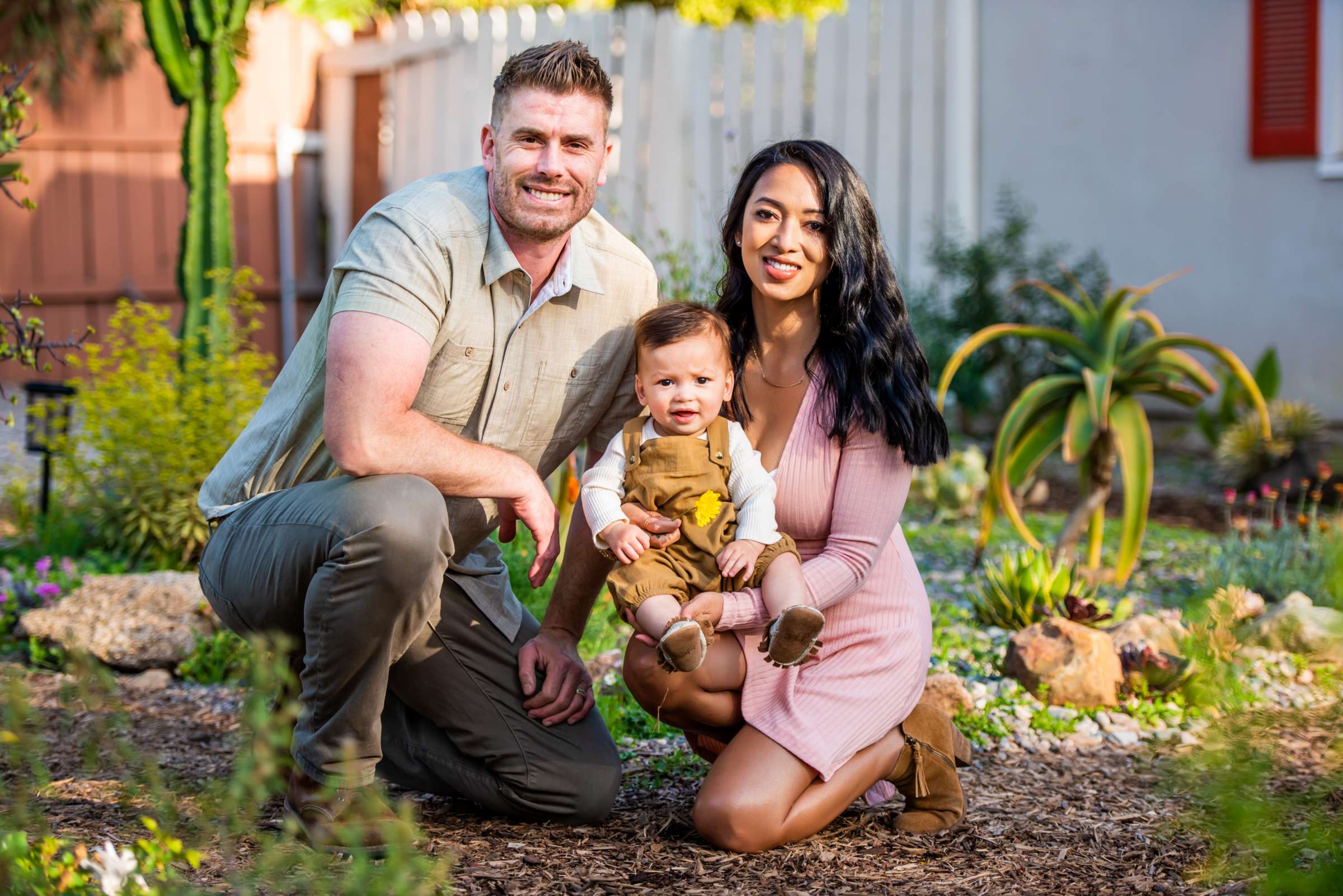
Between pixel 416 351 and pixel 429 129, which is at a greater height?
pixel 429 129

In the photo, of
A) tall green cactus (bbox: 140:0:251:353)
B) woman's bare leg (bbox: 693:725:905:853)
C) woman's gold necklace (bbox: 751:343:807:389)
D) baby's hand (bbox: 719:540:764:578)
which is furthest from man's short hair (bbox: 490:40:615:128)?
tall green cactus (bbox: 140:0:251:353)

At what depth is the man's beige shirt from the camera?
2.62 m

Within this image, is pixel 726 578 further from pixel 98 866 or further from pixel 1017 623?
pixel 1017 623

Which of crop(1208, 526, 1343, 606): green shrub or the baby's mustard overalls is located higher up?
the baby's mustard overalls

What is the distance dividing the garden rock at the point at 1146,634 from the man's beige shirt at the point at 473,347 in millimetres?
1763

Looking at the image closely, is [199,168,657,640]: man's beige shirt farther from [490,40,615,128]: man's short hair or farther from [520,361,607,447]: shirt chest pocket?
[490,40,615,128]: man's short hair

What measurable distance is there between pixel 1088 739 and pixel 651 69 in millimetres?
5897

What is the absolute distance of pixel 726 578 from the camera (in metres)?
2.66

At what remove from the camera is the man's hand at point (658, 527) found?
2633mm

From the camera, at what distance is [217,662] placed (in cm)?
397

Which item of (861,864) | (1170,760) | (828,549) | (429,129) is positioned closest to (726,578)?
(828,549)

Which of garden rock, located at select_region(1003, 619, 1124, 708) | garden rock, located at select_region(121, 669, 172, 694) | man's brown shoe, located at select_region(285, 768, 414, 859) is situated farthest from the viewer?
garden rock, located at select_region(121, 669, 172, 694)

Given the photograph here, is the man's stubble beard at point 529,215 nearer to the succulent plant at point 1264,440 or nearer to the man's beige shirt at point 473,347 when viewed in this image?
the man's beige shirt at point 473,347

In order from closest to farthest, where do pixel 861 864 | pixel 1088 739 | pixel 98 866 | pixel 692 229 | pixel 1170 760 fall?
pixel 98 866
pixel 861 864
pixel 1170 760
pixel 1088 739
pixel 692 229
